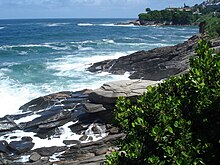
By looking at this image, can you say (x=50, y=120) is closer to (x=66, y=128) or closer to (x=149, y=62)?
(x=66, y=128)

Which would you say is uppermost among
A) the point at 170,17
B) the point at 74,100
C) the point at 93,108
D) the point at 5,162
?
the point at 170,17

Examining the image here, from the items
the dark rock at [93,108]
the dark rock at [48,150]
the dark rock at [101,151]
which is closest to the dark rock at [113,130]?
the dark rock at [93,108]

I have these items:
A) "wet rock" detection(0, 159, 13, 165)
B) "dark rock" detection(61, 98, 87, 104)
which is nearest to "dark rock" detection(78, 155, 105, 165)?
"wet rock" detection(0, 159, 13, 165)

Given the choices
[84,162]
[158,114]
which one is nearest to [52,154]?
[84,162]

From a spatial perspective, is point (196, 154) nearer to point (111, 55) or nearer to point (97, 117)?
point (97, 117)

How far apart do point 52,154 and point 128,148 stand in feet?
28.7

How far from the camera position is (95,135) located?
1661cm

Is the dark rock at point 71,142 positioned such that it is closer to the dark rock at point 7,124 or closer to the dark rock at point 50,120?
the dark rock at point 50,120

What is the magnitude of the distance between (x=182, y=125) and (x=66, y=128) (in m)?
11.6

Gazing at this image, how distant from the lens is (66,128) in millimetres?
17531

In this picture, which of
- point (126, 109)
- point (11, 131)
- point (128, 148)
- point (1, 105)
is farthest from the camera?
point (1, 105)

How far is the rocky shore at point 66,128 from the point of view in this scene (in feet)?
48.0

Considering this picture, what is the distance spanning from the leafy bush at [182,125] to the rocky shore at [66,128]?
4934mm

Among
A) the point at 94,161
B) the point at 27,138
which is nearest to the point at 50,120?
the point at 27,138
